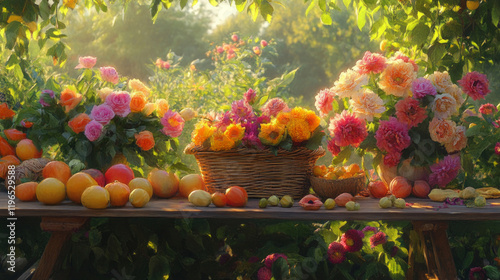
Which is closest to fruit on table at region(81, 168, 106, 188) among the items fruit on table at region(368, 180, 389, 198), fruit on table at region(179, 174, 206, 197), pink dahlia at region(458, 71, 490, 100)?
fruit on table at region(179, 174, 206, 197)

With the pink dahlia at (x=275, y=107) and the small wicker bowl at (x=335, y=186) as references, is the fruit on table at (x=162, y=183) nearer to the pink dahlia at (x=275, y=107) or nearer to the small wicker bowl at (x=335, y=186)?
the pink dahlia at (x=275, y=107)

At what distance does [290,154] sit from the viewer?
2.07 metres

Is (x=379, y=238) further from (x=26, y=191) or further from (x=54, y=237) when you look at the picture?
(x=26, y=191)

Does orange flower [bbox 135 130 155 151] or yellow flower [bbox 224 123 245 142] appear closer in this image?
yellow flower [bbox 224 123 245 142]

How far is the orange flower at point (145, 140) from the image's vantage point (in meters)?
2.30

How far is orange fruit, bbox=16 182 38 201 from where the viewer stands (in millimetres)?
2049

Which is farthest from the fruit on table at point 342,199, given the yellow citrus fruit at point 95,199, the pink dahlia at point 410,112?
the yellow citrus fruit at point 95,199

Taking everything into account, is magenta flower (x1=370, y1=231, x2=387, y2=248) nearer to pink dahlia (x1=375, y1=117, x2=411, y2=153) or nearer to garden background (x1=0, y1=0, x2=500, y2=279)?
Answer: garden background (x1=0, y1=0, x2=500, y2=279)

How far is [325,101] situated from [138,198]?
36.2 inches

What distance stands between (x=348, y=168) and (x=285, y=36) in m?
13.0

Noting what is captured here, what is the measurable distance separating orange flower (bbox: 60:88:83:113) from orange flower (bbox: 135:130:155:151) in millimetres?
340

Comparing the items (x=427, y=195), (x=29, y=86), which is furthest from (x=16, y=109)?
(x=427, y=195)

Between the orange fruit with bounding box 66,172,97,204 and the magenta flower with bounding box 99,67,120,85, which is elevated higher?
the magenta flower with bounding box 99,67,120,85

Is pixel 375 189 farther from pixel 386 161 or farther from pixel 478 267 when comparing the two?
pixel 478 267
